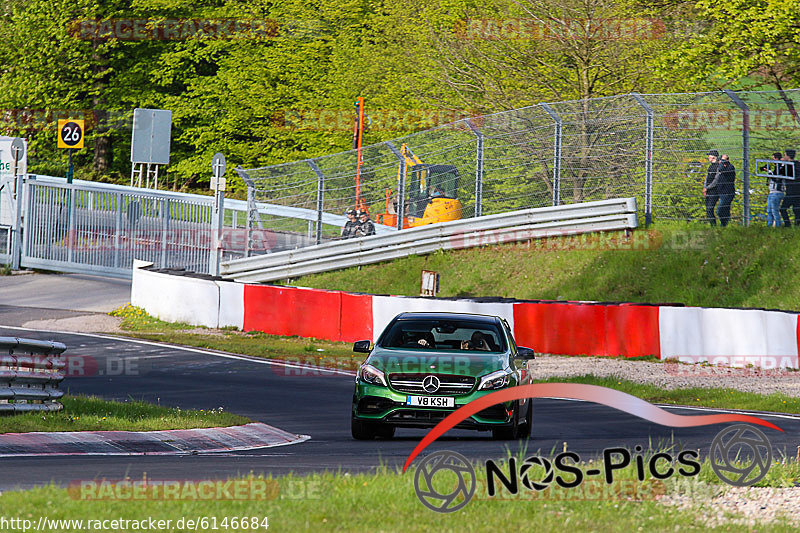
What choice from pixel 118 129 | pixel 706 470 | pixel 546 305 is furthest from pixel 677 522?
pixel 118 129

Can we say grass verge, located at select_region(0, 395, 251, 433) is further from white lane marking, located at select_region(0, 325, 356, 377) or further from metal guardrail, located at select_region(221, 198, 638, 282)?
metal guardrail, located at select_region(221, 198, 638, 282)

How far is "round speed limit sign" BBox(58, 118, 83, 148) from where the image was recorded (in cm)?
3488

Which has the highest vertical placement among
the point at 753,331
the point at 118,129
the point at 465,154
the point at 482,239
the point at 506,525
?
the point at 118,129

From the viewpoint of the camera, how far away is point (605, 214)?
26938 mm

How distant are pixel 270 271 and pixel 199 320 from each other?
15.6ft

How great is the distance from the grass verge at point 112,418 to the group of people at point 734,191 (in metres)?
14.3

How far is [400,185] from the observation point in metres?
29.0

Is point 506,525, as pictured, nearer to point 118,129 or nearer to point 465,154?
point 465,154

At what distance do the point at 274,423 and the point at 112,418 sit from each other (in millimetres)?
2026

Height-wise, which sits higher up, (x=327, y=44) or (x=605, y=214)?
(x=327, y=44)

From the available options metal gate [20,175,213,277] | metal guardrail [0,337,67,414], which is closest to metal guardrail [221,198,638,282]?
metal gate [20,175,213,277]

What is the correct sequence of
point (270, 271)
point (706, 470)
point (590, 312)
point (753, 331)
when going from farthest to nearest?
1. point (270, 271)
2. point (590, 312)
3. point (753, 331)
4. point (706, 470)

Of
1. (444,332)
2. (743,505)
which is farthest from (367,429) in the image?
(743,505)

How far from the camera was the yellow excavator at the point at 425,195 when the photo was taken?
Answer: 93.7ft
